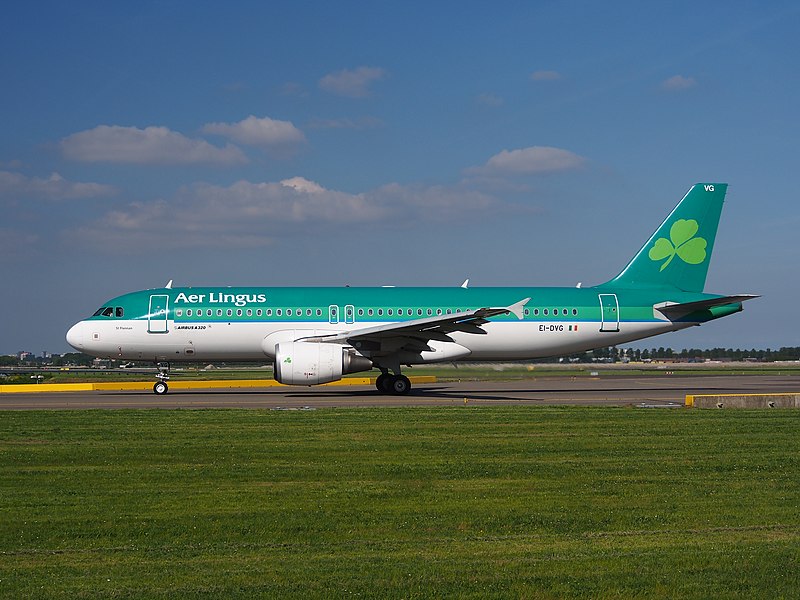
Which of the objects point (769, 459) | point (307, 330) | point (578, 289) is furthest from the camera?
point (578, 289)

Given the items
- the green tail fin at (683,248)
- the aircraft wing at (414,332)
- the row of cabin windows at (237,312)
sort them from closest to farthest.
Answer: the aircraft wing at (414,332) → the row of cabin windows at (237,312) → the green tail fin at (683,248)

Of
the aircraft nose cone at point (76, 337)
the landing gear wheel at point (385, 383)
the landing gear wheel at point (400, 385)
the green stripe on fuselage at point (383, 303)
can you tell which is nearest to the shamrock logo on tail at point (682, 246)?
the green stripe on fuselage at point (383, 303)

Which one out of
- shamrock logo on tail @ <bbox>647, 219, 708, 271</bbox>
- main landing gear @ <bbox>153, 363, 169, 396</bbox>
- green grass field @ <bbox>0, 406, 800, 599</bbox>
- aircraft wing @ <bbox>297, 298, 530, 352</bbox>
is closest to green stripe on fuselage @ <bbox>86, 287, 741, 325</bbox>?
aircraft wing @ <bbox>297, 298, 530, 352</bbox>

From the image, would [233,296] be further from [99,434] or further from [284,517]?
[284,517]

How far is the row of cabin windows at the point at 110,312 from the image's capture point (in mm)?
33281

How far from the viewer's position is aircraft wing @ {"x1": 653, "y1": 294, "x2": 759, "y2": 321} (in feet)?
109

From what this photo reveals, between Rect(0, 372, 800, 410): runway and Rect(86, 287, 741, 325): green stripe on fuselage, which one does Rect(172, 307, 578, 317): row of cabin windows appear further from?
Rect(0, 372, 800, 410): runway

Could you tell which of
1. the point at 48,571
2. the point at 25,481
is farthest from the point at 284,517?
the point at 25,481

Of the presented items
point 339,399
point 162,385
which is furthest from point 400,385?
point 162,385

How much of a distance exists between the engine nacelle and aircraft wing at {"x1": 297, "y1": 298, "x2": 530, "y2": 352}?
3.07 feet

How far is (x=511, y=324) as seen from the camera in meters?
33.8

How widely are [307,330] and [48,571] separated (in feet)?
83.0

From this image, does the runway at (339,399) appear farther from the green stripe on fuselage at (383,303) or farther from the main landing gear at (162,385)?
the green stripe on fuselage at (383,303)

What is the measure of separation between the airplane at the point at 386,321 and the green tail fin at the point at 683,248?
1.53 feet
